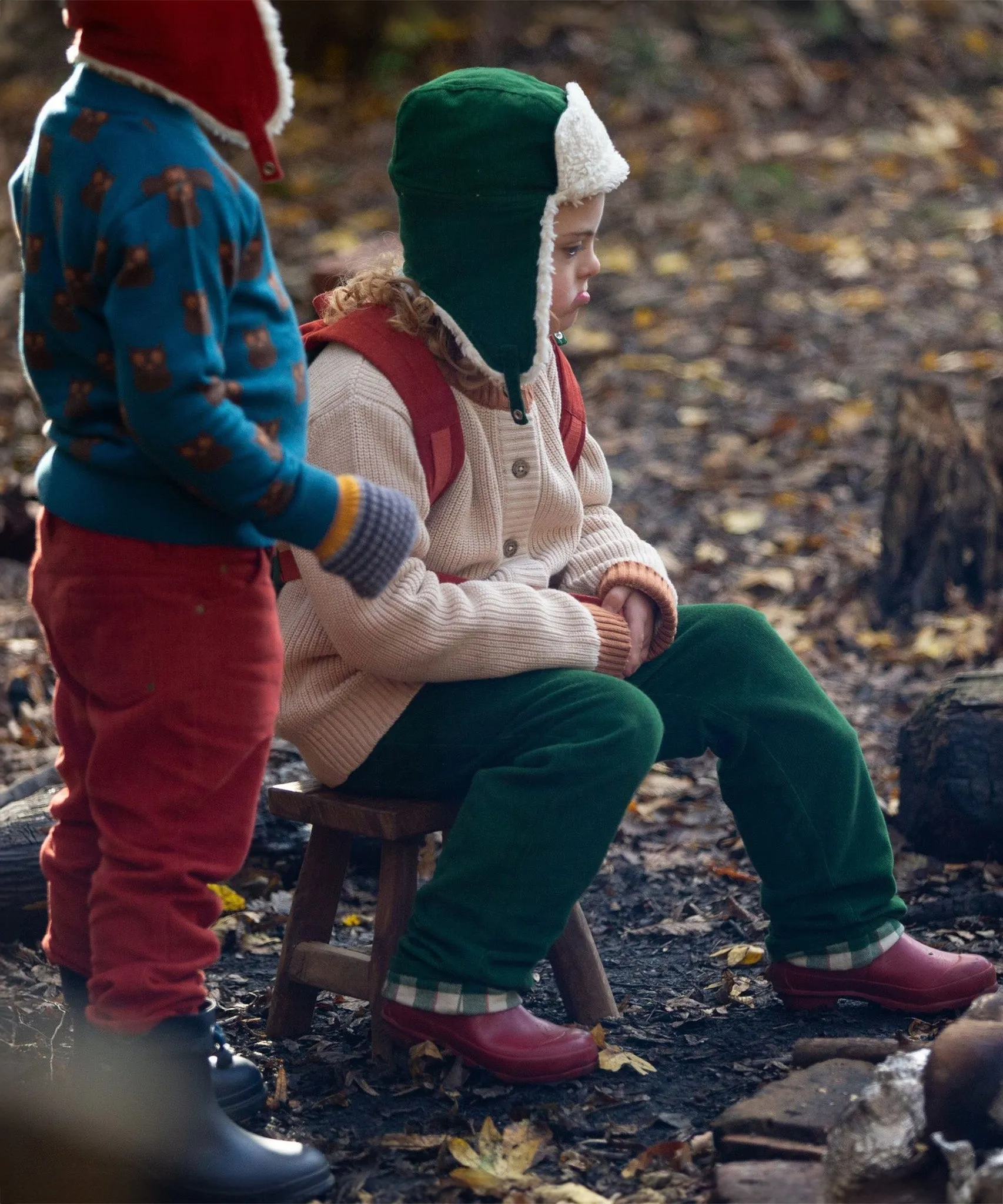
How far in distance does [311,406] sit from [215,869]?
2.74 ft

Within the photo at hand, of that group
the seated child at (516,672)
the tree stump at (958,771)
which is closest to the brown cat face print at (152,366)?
the seated child at (516,672)

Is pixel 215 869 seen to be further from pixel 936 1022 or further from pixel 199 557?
pixel 936 1022

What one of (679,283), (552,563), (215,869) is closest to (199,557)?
(215,869)

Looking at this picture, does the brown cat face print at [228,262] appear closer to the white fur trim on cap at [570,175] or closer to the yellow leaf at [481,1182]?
the white fur trim on cap at [570,175]

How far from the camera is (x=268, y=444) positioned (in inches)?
83.2

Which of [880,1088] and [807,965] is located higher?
[880,1088]

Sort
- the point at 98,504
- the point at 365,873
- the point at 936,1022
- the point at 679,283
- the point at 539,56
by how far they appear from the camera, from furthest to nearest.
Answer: the point at 539,56 → the point at 679,283 → the point at 365,873 → the point at 936,1022 → the point at 98,504

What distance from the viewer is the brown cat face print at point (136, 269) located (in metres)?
2.00

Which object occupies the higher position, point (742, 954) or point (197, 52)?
point (197, 52)

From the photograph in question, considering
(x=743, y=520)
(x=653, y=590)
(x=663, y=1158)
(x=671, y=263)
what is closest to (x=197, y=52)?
(x=653, y=590)

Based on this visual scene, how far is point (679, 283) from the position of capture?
8.20 metres

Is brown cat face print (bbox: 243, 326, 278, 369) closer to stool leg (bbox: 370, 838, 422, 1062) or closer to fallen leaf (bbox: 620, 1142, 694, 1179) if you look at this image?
stool leg (bbox: 370, 838, 422, 1062)

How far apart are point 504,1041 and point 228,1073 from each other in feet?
1.57

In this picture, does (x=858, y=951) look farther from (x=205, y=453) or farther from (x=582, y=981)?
(x=205, y=453)
